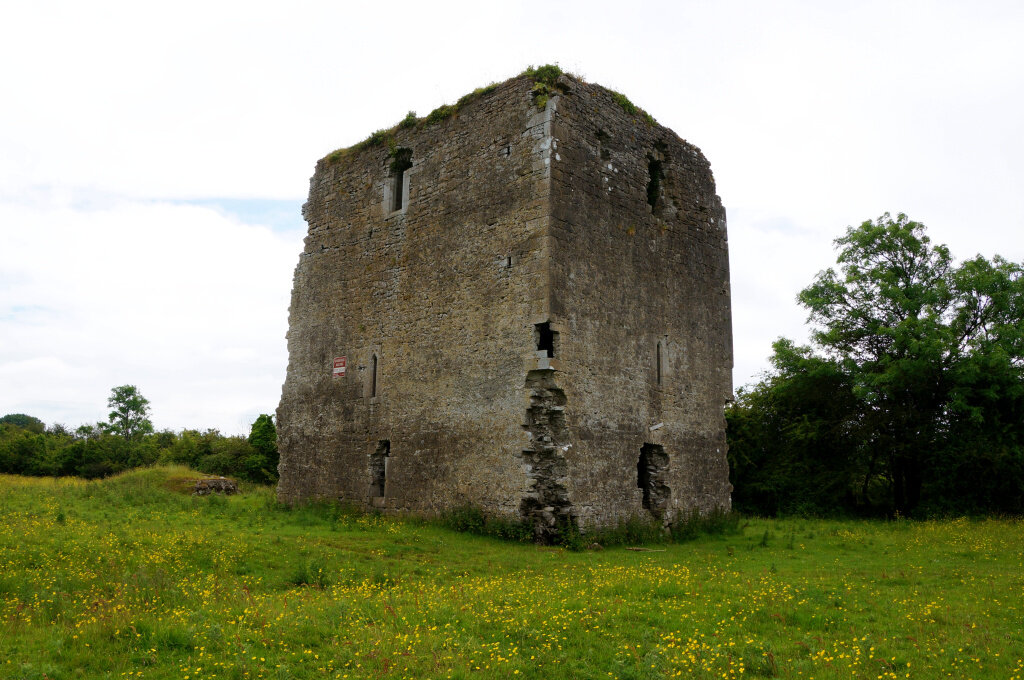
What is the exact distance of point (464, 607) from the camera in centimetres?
783

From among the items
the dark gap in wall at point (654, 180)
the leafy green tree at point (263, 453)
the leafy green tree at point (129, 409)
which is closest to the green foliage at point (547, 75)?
the dark gap in wall at point (654, 180)

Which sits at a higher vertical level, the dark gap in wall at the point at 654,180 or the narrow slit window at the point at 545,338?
the dark gap in wall at the point at 654,180

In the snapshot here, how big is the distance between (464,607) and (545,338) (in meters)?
6.89

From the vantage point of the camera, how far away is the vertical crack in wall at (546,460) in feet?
44.2

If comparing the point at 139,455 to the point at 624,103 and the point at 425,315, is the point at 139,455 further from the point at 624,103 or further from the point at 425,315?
the point at 624,103

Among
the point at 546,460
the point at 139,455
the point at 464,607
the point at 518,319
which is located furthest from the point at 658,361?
the point at 139,455

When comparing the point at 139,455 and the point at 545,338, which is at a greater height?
the point at 545,338

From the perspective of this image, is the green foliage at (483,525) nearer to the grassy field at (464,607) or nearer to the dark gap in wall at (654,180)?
the grassy field at (464,607)

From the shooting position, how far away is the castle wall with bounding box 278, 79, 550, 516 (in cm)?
1431

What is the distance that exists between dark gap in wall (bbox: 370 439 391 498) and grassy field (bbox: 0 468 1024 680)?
255 cm

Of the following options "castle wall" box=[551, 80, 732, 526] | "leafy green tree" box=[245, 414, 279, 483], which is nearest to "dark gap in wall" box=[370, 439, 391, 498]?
"castle wall" box=[551, 80, 732, 526]

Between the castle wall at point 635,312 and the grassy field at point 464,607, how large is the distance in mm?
2398

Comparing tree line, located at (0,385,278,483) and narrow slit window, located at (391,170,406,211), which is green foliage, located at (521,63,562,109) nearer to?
narrow slit window, located at (391,170,406,211)

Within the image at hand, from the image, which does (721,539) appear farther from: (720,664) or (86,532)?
(86,532)
